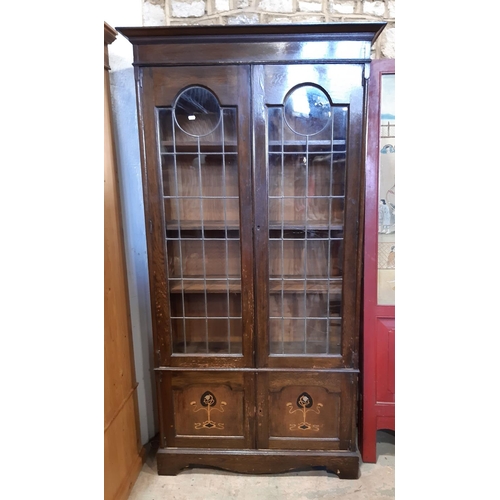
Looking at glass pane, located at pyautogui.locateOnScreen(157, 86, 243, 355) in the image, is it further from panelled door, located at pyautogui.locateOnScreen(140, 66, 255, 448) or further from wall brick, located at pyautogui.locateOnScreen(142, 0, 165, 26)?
wall brick, located at pyautogui.locateOnScreen(142, 0, 165, 26)

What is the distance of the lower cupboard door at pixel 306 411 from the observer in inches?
65.7

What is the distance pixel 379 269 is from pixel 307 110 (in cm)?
84

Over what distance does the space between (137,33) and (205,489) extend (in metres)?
2.03

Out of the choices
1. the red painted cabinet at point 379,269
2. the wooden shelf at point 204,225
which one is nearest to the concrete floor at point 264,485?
the red painted cabinet at point 379,269

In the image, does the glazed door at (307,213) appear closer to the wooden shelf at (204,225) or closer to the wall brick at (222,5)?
the wooden shelf at (204,225)

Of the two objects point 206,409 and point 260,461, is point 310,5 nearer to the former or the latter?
point 206,409

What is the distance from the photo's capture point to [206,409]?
1.72 m

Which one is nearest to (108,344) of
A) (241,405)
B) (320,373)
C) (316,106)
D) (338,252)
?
(241,405)

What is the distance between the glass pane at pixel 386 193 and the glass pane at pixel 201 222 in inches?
28.0

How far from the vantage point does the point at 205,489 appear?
1678mm

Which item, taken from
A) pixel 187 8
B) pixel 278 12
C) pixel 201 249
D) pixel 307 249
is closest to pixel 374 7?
pixel 278 12

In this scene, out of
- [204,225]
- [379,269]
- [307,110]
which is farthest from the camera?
[379,269]

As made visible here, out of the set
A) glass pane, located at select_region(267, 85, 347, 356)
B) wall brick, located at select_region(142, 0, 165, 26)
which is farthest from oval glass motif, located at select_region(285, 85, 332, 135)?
wall brick, located at select_region(142, 0, 165, 26)
